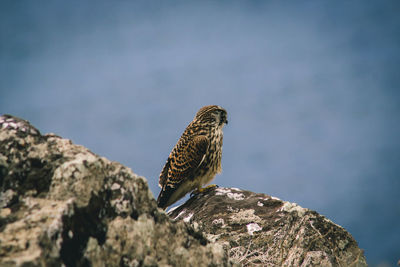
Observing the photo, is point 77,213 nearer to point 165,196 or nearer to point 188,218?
point 188,218

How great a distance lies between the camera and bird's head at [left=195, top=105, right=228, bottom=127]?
7867 mm

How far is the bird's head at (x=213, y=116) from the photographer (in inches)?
310

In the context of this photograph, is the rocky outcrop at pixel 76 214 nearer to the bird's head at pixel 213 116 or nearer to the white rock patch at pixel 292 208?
the white rock patch at pixel 292 208

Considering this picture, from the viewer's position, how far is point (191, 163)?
7285 mm

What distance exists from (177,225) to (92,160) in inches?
27.3

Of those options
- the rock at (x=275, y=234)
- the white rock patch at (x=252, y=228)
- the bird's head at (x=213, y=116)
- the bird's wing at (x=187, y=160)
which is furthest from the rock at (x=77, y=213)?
the bird's head at (x=213, y=116)

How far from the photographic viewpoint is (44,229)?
1.85 metres

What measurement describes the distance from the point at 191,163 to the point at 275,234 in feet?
10.6

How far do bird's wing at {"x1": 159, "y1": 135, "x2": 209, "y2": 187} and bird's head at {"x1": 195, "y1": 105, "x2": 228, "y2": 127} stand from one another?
52 centimetres

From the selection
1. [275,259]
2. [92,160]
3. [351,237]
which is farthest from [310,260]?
[92,160]

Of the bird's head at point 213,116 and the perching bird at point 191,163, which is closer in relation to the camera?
the perching bird at point 191,163

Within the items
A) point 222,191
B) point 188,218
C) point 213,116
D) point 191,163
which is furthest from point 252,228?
point 213,116

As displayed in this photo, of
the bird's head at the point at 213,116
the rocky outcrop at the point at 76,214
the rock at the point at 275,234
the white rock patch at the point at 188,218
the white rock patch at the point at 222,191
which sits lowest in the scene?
the rocky outcrop at the point at 76,214

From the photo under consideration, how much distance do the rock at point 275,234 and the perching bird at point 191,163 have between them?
Result: 6.50 feet
